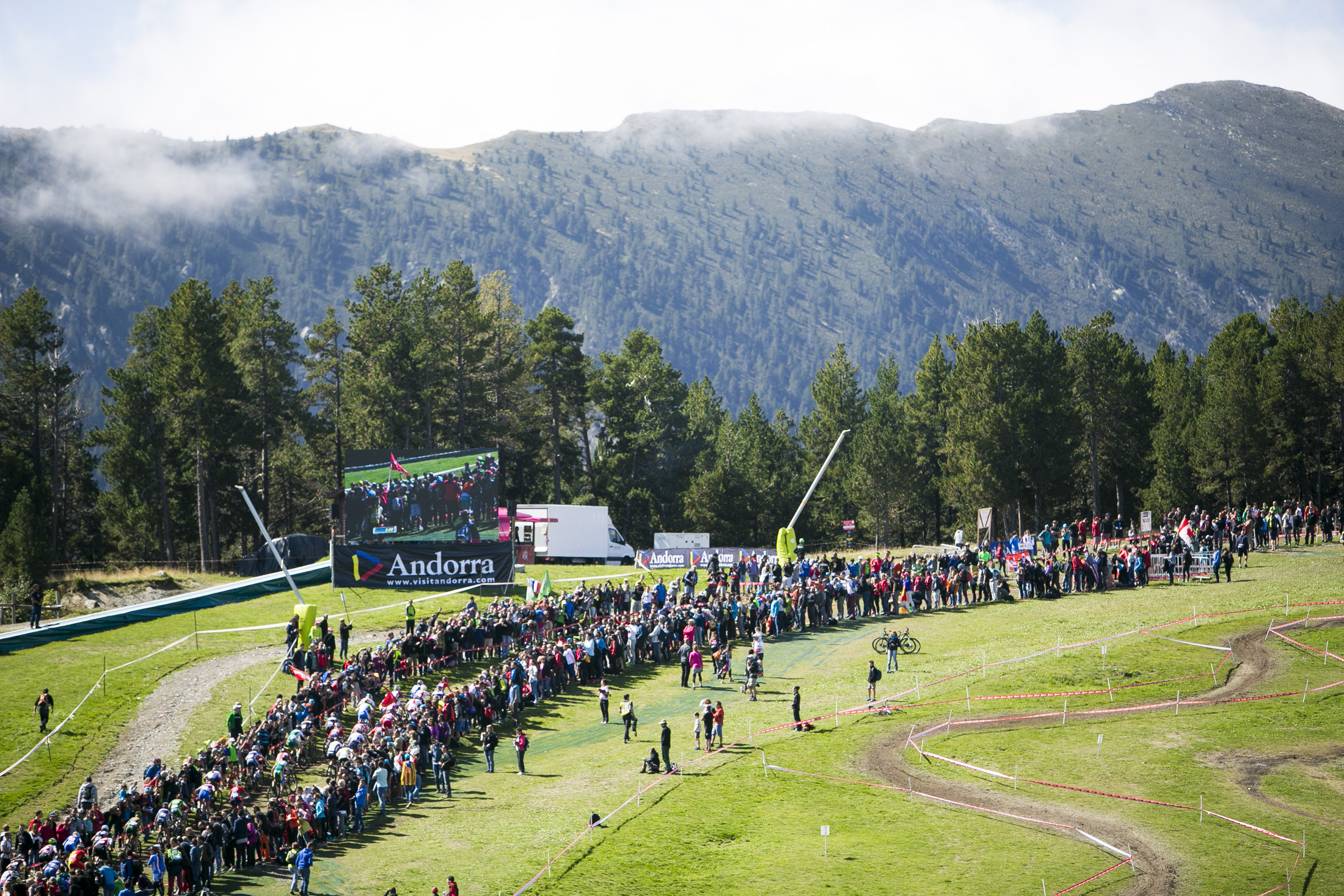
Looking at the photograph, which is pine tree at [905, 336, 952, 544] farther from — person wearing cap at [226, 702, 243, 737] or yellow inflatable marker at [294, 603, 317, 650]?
person wearing cap at [226, 702, 243, 737]

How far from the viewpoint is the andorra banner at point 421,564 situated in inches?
1966

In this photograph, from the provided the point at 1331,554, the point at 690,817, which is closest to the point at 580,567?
the point at 690,817

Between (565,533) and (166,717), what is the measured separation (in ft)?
98.2

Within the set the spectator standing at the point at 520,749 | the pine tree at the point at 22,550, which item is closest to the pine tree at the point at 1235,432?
the spectator standing at the point at 520,749

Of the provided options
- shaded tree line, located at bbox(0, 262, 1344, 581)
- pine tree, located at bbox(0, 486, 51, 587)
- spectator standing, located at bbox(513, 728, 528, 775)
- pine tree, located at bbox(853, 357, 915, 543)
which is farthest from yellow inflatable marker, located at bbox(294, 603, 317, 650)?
pine tree, located at bbox(853, 357, 915, 543)

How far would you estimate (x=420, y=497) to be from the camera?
51250mm

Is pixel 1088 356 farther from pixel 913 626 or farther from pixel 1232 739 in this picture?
pixel 1232 739

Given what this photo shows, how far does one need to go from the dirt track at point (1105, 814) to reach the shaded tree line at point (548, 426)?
38.6m

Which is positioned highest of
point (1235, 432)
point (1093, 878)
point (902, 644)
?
point (1235, 432)

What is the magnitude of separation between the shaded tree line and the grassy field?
103ft

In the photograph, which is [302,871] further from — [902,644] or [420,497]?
[420,497]

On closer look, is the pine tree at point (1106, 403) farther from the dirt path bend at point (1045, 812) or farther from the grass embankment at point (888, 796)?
the dirt path bend at point (1045, 812)

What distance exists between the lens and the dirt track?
21906 mm

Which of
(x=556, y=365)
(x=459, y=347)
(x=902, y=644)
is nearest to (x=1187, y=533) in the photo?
(x=902, y=644)
